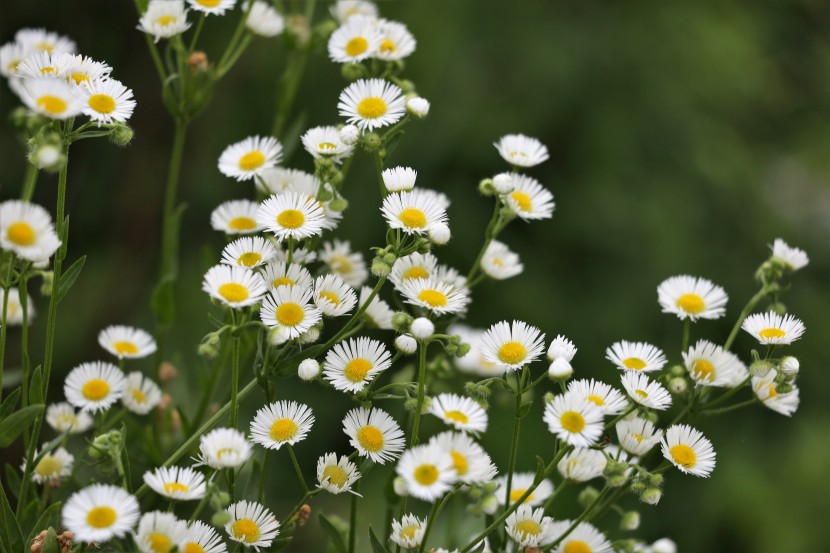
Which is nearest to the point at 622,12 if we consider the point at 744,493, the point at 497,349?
the point at 744,493

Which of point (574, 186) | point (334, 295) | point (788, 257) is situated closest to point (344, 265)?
point (334, 295)

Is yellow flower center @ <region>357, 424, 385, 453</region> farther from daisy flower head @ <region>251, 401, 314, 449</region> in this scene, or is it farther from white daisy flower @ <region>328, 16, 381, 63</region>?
white daisy flower @ <region>328, 16, 381, 63</region>

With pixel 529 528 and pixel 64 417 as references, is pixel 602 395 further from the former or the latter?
pixel 64 417

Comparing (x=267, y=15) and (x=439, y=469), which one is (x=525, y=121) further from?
(x=439, y=469)

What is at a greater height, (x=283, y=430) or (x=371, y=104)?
(x=371, y=104)

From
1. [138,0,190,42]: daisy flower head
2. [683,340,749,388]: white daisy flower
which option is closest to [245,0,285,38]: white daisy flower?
[138,0,190,42]: daisy flower head

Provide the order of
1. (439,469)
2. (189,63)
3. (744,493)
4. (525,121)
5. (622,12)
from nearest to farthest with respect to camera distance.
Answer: (439,469), (189,63), (744,493), (525,121), (622,12)
